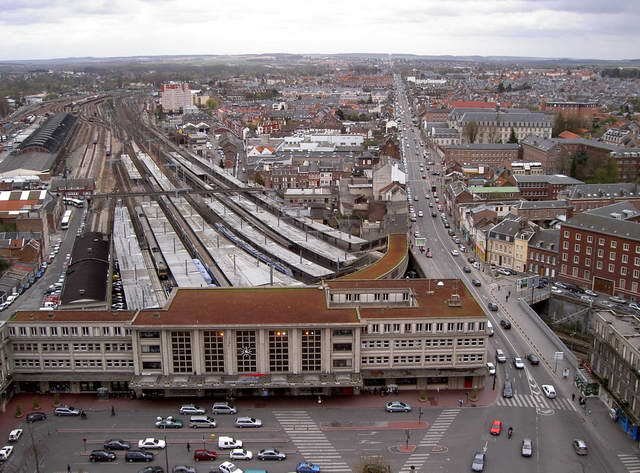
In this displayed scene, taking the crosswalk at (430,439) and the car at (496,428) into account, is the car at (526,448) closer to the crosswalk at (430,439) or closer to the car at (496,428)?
the car at (496,428)

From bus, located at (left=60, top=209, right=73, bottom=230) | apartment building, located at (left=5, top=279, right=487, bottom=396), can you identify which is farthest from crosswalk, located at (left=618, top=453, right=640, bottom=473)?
bus, located at (left=60, top=209, right=73, bottom=230)

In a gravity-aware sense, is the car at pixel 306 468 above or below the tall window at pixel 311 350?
below

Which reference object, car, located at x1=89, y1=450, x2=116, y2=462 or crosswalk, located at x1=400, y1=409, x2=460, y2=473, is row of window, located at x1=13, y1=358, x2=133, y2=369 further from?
crosswalk, located at x1=400, y1=409, x2=460, y2=473

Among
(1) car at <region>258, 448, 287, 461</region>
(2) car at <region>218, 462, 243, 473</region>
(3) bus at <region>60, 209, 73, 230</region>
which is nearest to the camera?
(2) car at <region>218, 462, 243, 473</region>

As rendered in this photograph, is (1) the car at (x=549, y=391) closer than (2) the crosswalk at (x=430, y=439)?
No

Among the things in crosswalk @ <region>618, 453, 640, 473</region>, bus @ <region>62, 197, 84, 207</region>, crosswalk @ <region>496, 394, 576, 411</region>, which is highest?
bus @ <region>62, 197, 84, 207</region>

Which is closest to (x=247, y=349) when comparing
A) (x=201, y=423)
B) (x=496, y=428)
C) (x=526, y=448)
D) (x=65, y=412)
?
(x=201, y=423)

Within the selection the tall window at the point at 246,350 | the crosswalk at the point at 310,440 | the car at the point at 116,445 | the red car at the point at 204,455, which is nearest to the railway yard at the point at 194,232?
the tall window at the point at 246,350
